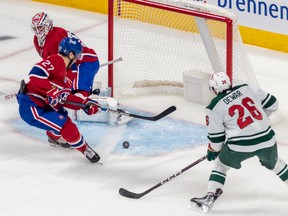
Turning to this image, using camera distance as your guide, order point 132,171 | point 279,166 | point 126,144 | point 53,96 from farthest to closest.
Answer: point 126,144 < point 132,171 < point 53,96 < point 279,166

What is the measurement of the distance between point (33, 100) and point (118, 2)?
1.17 metres

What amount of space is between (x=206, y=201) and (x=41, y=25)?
1589 millimetres

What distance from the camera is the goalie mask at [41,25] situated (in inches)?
236

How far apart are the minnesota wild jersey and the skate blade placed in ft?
1.08

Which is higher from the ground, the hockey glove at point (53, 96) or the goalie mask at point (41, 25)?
the goalie mask at point (41, 25)

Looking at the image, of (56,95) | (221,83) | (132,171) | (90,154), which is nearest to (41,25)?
(56,95)

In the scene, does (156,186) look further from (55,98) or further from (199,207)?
(55,98)

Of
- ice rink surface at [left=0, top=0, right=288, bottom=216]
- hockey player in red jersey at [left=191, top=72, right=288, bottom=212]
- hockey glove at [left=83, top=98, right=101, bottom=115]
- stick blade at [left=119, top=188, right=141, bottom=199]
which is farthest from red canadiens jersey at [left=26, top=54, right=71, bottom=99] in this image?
hockey player in red jersey at [left=191, top=72, right=288, bottom=212]

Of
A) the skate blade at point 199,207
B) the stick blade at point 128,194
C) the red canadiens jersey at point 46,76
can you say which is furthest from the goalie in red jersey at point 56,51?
the skate blade at point 199,207

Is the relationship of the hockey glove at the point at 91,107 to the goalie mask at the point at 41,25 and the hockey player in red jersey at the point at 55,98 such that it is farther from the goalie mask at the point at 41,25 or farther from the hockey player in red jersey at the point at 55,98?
the goalie mask at the point at 41,25

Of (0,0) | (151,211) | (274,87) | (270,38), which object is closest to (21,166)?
(151,211)

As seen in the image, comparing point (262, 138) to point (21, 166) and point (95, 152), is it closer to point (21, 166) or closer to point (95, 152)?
point (95, 152)

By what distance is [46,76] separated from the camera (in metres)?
5.62

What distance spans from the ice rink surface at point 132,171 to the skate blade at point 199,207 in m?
0.03
